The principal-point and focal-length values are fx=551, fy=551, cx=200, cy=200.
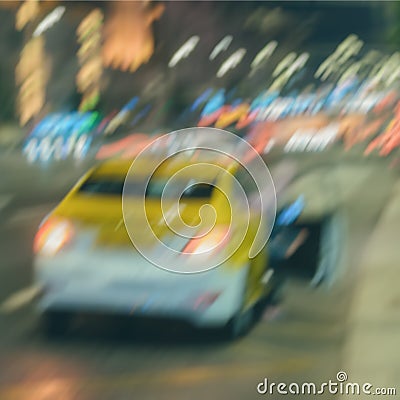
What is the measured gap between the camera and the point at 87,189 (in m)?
1.81

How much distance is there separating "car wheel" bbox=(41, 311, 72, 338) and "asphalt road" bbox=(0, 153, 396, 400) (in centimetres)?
3

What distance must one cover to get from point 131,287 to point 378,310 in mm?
847

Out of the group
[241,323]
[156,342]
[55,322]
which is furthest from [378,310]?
[55,322]

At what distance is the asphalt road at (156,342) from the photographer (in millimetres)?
1808

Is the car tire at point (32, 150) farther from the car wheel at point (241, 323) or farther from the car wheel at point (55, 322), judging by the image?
the car wheel at point (241, 323)

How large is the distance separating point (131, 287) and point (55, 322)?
28 centimetres

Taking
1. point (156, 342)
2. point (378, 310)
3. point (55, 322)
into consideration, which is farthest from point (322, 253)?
point (55, 322)

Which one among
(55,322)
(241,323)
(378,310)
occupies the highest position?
(55,322)

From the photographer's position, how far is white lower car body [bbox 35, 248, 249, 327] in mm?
1790

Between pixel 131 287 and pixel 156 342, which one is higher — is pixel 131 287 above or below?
above

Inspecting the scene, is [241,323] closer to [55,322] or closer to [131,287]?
[131,287]

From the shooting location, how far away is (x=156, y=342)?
183 centimetres

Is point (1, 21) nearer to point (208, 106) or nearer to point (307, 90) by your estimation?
point (208, 106)

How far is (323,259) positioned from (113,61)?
0.97 metres
